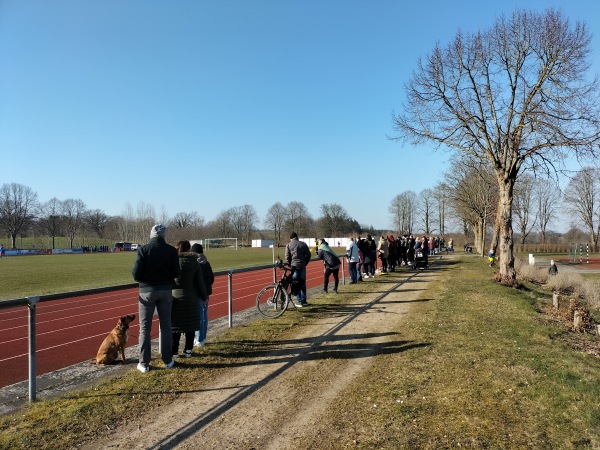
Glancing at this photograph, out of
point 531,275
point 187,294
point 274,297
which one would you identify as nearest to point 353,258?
point 274,297

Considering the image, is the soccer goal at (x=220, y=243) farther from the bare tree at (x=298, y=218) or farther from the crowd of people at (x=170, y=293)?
the crowd of people at (x=170, y=293)

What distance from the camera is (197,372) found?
5887 mm

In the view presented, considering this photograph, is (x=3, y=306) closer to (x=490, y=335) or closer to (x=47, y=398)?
(x=47, y=398)

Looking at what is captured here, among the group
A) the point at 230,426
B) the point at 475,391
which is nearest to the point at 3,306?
the point at 230,426

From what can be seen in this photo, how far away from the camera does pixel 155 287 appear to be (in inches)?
232


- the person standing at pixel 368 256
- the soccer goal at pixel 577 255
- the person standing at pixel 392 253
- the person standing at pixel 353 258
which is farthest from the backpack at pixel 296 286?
the soccer goal at pixel 577 255

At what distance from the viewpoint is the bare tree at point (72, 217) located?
10275 centimetres

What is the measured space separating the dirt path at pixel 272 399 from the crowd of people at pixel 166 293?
99cm

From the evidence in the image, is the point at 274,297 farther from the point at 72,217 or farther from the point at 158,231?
the point at 72,217

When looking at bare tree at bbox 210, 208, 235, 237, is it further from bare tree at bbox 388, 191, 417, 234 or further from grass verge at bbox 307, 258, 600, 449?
grass verge at bbox 307, 258, 600, 449

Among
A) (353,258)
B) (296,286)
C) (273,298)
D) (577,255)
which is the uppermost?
(353,258)

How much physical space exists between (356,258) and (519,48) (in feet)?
33.1

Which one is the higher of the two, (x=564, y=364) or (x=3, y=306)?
(x=3, y=306)

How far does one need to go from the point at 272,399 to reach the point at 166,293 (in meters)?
2.08
